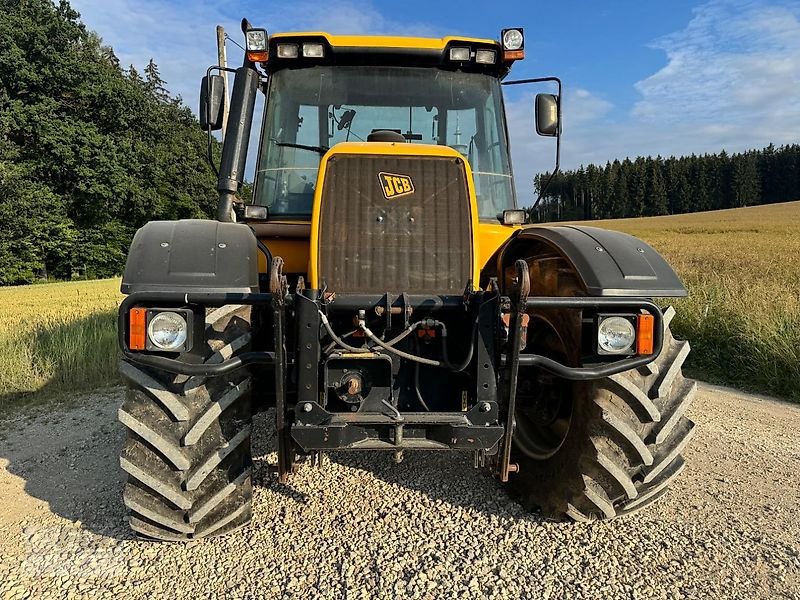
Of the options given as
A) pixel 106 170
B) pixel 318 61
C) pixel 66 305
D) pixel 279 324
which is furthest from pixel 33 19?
pixel 279 324

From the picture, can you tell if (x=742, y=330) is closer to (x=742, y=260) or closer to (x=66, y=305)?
(x=742, y=260)

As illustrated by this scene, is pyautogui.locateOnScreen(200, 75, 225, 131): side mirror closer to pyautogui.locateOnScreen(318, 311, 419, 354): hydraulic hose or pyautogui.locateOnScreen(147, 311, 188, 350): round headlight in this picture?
pyautogui.locateOnScreen(147, 311, 188, 350): round headlight

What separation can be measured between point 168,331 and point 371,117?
2069 mm

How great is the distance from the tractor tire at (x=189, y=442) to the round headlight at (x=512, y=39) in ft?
8.06

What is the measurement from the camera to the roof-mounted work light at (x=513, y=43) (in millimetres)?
3748

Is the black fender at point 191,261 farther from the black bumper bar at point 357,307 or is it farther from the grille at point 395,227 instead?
the grille at point 395,227

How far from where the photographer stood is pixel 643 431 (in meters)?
2.83

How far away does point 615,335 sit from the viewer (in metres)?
2.58

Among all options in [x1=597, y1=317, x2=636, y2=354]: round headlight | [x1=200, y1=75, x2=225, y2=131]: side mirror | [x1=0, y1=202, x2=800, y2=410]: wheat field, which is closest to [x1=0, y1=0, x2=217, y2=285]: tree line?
[x1=0, y1=202, x2=800, y2=410]: wheat field

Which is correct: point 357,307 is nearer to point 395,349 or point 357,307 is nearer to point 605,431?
point 395,349

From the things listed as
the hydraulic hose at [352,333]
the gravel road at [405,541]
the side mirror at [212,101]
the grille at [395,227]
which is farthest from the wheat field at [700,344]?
the hydraulic hose at [352,333]

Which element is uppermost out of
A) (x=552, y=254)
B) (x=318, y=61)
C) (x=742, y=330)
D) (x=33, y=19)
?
(x=33, y=19)

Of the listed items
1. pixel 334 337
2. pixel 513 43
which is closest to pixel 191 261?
pixel 334 337

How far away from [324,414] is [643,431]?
5.06ft
